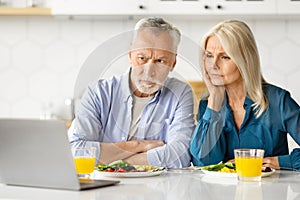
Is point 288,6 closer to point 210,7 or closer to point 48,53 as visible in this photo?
point 210,7

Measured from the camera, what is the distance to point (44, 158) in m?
1.63

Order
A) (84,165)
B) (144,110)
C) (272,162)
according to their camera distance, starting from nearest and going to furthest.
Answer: (84,165)
(272,162)
(144,110)

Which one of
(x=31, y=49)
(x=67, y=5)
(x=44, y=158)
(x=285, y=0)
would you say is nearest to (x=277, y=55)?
(x=285, y=0)

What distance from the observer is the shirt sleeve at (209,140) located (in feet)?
8.29

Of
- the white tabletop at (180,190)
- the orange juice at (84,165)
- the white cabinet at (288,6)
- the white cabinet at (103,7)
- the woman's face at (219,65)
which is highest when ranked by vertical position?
the white cabinet at (103,7)

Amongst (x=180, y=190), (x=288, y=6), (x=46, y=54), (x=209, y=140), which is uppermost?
(x=288, y=6)

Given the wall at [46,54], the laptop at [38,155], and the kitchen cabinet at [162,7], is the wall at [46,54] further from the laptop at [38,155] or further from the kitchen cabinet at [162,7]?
the laptop at [38,155]

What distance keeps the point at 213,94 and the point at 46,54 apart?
1908 mm

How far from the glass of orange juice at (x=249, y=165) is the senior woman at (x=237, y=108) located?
62cm

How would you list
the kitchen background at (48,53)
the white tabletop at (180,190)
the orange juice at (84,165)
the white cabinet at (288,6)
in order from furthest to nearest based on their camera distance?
1. the kitchen background at (48,53)
2. the white cabinet at (288,6)
3. the orange juice at (84,165)
4. the white tabletop at (180,190)

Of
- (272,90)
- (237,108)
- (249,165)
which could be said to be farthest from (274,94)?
(249,165)

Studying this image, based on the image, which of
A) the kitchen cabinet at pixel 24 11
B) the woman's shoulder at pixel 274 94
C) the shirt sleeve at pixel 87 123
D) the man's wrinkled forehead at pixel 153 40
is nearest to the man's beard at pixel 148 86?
the man's wrinkled forehead at pixel 153 40

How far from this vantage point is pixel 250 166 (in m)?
1.88

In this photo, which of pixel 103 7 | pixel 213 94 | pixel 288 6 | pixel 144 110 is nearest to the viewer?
pixel 144 110
